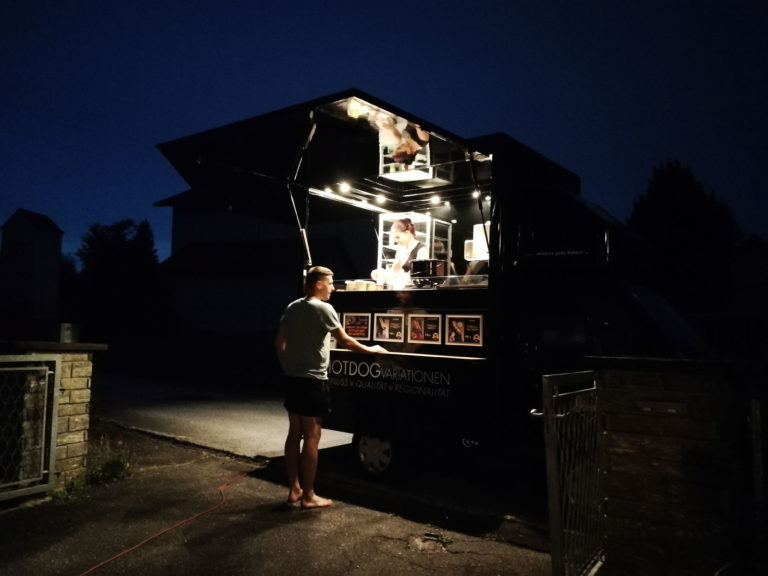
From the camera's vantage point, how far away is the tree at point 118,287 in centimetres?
2455

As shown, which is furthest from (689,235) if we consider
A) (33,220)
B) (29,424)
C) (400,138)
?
(33,220)

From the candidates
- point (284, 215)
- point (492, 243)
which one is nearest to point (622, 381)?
point (492, 243)

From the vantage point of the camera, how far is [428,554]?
4074mm

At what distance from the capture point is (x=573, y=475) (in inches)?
129

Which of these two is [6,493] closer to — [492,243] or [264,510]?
[264,510]

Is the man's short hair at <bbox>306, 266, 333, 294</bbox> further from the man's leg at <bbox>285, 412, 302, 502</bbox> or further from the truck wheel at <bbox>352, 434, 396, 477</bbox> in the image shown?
the truck wheel at <bbox>352, 434, 396, 477</bbox>

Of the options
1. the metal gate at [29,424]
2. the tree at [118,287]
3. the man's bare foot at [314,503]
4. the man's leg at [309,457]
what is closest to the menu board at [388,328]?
the man's leg at [309,457]

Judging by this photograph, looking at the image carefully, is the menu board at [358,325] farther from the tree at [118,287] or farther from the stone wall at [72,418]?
the tree at [118,287]

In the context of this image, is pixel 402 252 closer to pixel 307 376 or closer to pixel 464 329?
pixel 464 329

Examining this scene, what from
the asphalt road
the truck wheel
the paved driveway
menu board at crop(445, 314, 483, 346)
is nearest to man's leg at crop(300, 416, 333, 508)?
the asphalt road

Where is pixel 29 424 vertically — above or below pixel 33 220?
below

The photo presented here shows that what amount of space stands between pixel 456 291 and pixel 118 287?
23.7 metres

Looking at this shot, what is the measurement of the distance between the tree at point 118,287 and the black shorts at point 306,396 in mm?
20562

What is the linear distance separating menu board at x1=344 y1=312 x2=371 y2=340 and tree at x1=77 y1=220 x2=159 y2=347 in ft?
63.9
